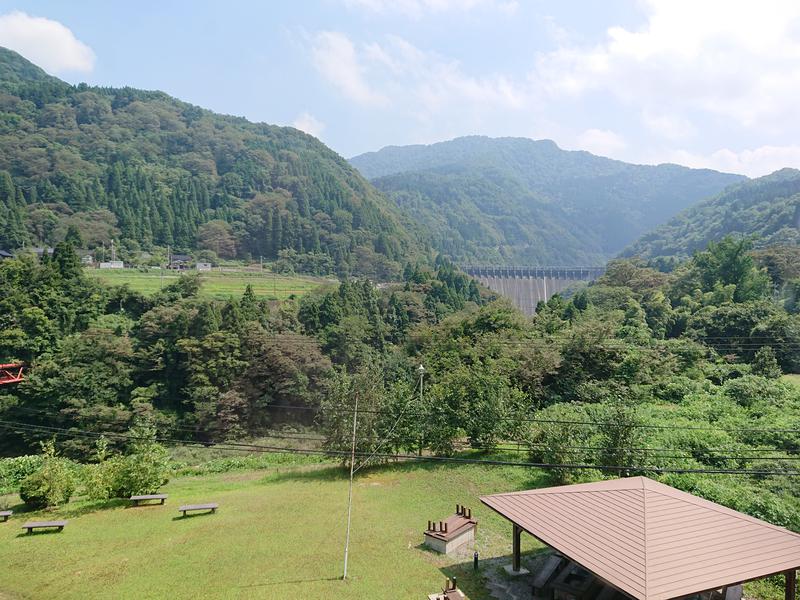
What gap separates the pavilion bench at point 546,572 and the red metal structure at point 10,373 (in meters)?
33.4

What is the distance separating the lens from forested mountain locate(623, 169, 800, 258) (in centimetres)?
7800

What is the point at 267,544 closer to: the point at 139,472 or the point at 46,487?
→ the point at 139,472

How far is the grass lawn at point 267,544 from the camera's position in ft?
34.8

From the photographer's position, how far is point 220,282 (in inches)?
2141

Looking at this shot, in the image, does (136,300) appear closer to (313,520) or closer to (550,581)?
(313,520)

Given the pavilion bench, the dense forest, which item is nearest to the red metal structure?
the dense forest

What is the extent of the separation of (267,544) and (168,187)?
8116 cm

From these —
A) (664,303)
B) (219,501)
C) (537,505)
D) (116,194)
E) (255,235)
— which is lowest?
(219,501)

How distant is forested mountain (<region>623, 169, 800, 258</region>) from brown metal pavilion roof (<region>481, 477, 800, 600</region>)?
215 feet

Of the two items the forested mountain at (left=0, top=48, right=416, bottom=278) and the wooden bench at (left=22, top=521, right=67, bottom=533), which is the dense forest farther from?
the forested mountain at (left=0, top=48, right=416, bottom=278)

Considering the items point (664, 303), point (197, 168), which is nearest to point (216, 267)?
point (197, 168)

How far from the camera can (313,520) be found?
46.6ft

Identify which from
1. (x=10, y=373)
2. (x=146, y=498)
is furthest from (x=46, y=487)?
(x=10, y=373)

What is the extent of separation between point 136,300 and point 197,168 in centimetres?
6071
